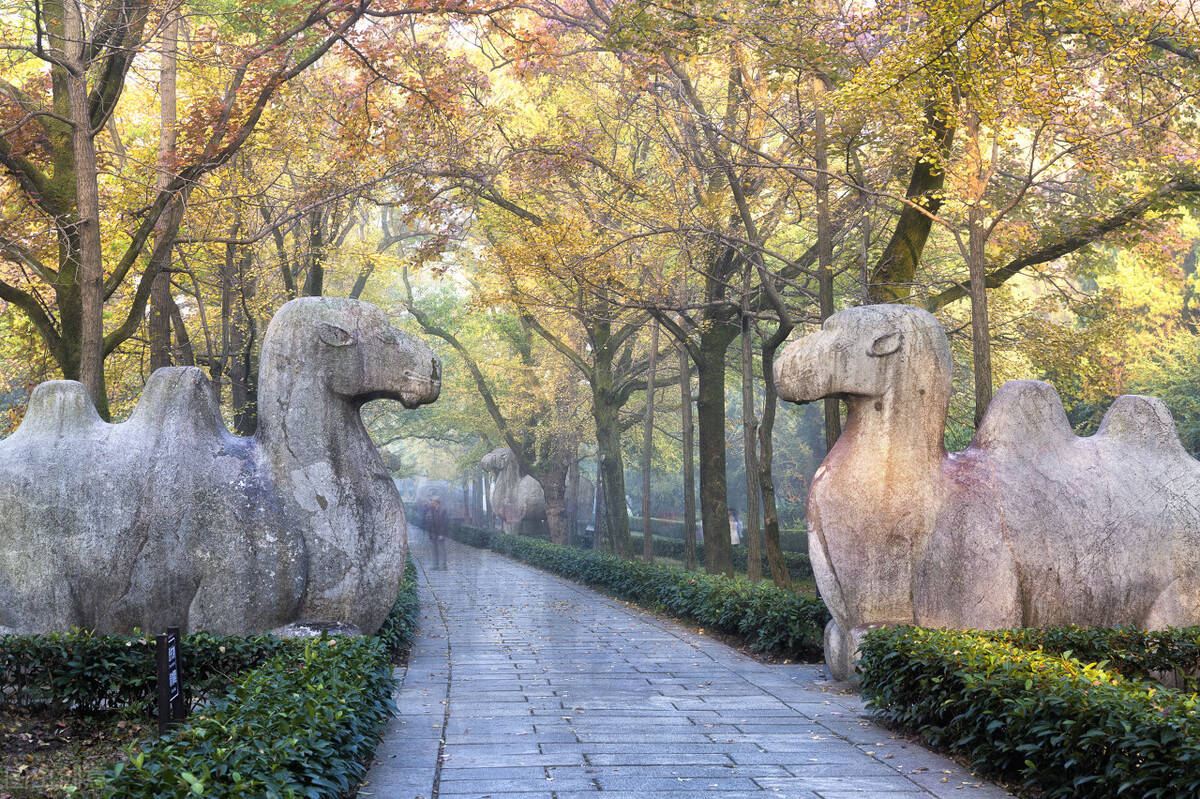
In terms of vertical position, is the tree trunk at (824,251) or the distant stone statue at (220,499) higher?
the tree trunk at (824,251)

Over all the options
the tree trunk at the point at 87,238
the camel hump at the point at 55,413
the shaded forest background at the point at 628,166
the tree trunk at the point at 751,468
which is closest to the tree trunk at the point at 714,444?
the shaded forest background at the point at 628,166

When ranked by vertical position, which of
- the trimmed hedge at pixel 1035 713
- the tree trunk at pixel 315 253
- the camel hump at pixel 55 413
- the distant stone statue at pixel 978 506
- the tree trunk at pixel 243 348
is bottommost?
the trimmed hedge at pixel 1035 713

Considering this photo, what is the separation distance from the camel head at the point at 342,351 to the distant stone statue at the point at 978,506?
327cm

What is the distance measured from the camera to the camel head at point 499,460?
3806cm

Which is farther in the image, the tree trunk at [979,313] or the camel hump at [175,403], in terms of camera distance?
the tree trunk at [979,313]

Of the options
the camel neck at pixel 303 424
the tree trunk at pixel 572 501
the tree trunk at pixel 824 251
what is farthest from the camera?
the tree trunk at pixel 572 501

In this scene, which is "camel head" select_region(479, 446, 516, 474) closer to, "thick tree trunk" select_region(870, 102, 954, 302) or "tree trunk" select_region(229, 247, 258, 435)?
"tree trunk" select_region(229, 247, 258, 435)

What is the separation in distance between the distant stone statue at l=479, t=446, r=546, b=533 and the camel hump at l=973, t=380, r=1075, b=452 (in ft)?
93.1

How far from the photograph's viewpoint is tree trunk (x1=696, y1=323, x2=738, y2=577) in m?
17.6

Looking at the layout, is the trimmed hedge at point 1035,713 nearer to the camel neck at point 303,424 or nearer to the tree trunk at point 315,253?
the camel neck at point 303,424

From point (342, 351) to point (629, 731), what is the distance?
3.86 meters

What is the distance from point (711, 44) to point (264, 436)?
7.97m

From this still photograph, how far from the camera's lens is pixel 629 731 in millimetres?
7066

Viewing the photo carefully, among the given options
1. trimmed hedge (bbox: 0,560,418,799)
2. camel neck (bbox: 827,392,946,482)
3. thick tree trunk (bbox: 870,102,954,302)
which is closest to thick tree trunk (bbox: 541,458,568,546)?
thick tree trunk (bbox: 870,102,954,302)
